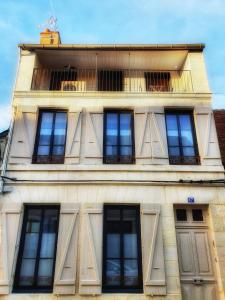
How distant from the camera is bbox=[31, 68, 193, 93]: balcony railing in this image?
31.8 feet

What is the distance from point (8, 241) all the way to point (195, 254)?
437cm

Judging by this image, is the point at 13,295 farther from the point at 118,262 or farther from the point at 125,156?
the point at 125,156

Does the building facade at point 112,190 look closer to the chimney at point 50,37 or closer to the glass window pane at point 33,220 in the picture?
the glass window pane at point 33,220

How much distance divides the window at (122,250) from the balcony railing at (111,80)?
413 centimetres

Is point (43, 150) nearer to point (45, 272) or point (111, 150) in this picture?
point (111, 150)

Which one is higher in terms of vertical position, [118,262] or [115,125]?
[115,125]

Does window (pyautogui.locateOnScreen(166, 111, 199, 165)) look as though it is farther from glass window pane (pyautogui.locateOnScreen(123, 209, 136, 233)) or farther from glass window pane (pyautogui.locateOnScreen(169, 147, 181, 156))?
glass window pane (pyautogui.locateOnScreen(123, 209, 136, 233))

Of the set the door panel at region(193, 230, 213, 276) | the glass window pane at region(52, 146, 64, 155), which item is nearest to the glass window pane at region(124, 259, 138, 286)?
the door panel at region(193, 230, 213, 276)

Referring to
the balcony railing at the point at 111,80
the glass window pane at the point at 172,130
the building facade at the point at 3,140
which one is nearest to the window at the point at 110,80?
the balcony railing at the point at 111,80

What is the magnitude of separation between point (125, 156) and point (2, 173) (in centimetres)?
321

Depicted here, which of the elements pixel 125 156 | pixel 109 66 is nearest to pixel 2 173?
pixel 125 156

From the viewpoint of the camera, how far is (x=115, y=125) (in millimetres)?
8570

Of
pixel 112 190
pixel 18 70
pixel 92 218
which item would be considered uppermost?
pixel 18 70

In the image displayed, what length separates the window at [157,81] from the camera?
9.78 meters
